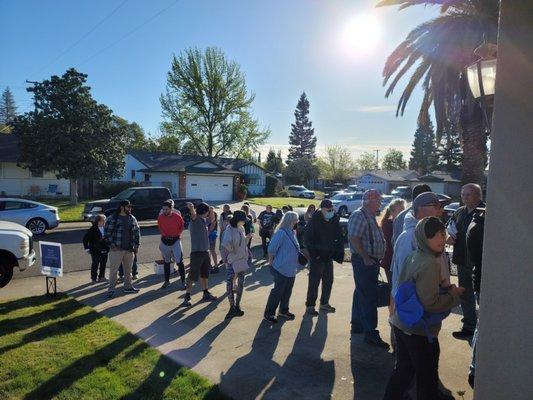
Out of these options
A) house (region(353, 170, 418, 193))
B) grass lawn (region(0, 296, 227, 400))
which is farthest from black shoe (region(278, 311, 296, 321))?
house (region(353, 170, 418, 193))

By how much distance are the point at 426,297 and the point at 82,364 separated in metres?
3.99

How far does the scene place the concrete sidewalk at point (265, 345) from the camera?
4.47 metres

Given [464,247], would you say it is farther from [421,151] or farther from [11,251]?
[421,151]

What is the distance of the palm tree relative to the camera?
14172 mm

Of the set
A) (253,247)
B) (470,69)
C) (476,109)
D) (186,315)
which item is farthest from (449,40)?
(186,315)

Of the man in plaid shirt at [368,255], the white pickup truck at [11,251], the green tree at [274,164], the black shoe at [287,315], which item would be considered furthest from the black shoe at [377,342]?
the green tree at [274,164]

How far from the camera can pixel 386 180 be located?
2480 inches

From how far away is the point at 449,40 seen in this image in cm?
1485

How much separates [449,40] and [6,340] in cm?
1555

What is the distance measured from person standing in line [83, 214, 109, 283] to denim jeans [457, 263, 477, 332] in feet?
23.3

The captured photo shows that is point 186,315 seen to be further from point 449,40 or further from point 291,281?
point 449,40

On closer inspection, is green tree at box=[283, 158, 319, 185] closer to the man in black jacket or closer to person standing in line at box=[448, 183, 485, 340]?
the man in black jacket

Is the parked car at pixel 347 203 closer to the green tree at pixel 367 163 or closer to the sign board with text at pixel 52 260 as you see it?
the sign board with text at pixel 52 260

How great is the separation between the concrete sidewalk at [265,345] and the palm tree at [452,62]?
9.89m
